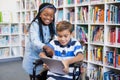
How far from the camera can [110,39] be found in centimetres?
330

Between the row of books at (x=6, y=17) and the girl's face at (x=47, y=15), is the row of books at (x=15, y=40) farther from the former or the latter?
the girl's face at (x=47, y=15)

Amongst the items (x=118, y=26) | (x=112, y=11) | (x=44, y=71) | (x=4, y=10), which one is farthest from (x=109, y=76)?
(x=4, y=10)

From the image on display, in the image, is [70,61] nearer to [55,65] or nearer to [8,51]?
[55,65]

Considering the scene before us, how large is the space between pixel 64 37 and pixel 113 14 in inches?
52.7

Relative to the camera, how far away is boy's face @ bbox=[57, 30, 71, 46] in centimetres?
212

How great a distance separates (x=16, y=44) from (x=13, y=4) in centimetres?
118

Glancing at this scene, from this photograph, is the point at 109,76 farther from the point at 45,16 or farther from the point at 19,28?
the point at 19,28

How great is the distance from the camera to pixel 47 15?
7.82 ft

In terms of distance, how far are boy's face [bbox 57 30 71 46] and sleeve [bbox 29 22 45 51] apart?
0.26m

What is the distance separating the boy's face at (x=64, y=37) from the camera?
2121 mm

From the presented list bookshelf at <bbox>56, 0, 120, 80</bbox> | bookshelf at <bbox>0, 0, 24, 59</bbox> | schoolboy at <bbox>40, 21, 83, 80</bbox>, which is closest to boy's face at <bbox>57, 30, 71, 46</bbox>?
schoolboy at <bbox>40, 21, 83, 80</bbox>

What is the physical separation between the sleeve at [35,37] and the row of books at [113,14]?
134 centimetres

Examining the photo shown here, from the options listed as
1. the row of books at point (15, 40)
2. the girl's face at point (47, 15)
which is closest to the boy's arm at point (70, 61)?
the girl's face at point (47, 15)

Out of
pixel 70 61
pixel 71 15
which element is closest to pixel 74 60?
pixel 70 61
